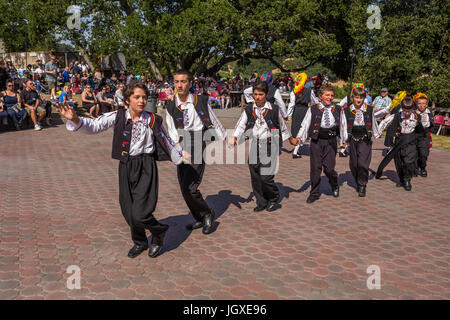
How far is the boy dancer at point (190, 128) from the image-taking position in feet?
17.4

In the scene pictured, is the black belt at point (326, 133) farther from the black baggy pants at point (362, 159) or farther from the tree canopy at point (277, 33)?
the tree canopy at point (277, 33)

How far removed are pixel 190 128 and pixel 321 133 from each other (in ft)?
8.29

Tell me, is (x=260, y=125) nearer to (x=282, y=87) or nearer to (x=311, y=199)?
(x=311, y=199)

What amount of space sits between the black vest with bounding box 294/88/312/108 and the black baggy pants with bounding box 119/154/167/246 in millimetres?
7246

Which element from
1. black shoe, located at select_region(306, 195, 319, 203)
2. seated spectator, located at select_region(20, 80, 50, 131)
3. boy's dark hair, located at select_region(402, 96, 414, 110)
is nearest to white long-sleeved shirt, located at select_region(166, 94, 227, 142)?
black shoe, located at select_region(306, 195, 319, 203)

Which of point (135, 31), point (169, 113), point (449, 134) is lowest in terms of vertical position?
point (449, 134)

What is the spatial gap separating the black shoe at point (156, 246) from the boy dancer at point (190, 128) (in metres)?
0.80

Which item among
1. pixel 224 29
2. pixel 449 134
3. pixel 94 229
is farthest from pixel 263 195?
pixel 224 29

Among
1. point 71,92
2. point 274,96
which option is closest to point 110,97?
point 71,92

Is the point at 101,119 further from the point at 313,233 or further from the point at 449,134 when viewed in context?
the point at 449,134

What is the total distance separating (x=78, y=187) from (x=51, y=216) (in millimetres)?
1722

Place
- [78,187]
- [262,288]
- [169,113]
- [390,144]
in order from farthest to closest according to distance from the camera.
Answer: [390,144], [78,187], [169,113], [262,288]

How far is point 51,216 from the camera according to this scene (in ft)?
19.8

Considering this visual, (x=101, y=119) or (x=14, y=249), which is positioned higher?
(x=101, y=119)
